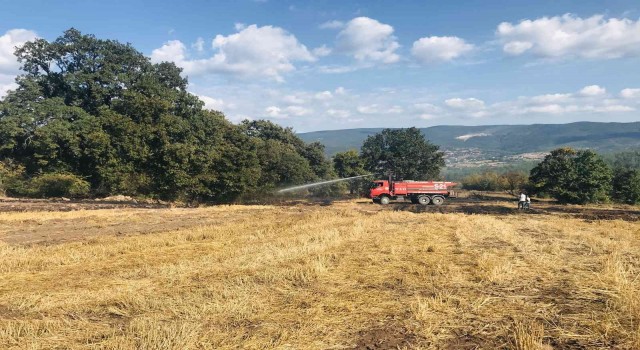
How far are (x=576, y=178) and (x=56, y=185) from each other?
190 ft

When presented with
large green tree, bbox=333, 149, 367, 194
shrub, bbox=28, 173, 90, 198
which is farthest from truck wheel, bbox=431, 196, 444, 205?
shrub, bbox=28, 173, 90, 198

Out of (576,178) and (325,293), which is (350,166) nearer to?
(576,178)

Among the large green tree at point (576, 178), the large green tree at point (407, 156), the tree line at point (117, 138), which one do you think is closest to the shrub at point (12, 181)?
the tree line at point (117, 138)

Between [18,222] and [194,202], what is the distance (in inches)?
665

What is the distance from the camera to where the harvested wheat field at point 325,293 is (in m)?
5.41

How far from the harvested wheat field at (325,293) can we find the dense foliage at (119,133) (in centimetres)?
2194

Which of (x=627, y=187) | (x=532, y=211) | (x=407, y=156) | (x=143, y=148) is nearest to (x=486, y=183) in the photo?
(x=627, y=187)

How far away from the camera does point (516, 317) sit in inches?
238

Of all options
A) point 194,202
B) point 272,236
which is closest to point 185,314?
point 272,236

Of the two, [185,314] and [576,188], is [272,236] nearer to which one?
[185,314]

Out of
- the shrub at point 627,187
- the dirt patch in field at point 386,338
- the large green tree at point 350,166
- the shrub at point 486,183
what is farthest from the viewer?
the shrub at point 486,183

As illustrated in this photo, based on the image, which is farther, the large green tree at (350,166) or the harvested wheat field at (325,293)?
the large green tree at (350,166)

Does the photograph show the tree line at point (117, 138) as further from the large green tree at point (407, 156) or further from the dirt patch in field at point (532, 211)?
the dirt patch in field at point (532, 211)

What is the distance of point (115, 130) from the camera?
122 ft
